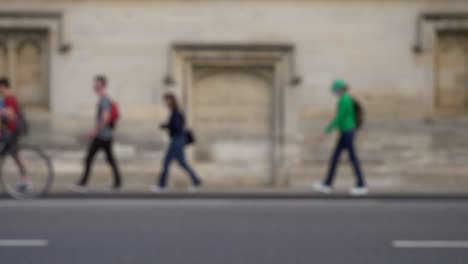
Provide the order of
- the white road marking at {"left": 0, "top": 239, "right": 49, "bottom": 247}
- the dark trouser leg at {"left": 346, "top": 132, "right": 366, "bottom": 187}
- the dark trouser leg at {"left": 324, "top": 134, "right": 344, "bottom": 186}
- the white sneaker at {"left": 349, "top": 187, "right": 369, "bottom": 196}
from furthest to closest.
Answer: the dark trouser leg at {"left": 324, "top": 134, "right": 344, "bottom": 186}
the dark trouser leg at {"left": 346, "top": 132, "right": 366, "bottom": 187}
the white sneaker at {"left": 349, "top": 187, "right": 369, "bottom": 196}
the white road marking at {"left": 0, "top": 239, "right": 49, "bottom": 247}

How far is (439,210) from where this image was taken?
1088cm

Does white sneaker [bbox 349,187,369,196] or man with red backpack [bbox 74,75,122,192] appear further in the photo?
man with red backpack [bbox 74,75,122,192]

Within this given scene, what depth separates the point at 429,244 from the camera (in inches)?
310

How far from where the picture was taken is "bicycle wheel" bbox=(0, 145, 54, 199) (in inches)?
501

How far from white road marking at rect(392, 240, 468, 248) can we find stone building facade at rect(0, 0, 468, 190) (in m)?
8.14

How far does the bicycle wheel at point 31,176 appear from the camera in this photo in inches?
501

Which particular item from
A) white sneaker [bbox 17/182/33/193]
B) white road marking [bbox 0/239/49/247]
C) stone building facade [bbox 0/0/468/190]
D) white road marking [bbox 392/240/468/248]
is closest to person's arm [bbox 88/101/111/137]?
white sneaker [bbox 17/182/33/193]

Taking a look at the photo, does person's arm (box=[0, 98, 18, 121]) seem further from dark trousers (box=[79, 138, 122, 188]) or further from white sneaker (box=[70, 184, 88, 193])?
white sneaker (box=[70, 184, 88, 193])

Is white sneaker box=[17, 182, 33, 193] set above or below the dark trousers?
below

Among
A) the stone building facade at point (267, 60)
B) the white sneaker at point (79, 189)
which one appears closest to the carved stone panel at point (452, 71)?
the stone building facade at point (267, 60)

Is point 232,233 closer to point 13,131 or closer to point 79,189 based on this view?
point 13,131

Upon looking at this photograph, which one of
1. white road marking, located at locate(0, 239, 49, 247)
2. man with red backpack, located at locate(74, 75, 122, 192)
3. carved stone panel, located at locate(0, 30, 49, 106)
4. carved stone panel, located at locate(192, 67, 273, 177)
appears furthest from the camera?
carved stone panel, located at locate(192, 67, 273, 177)

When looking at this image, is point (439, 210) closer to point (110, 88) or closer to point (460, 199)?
point (460, 199)

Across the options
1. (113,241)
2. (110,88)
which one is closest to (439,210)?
(113,241)
